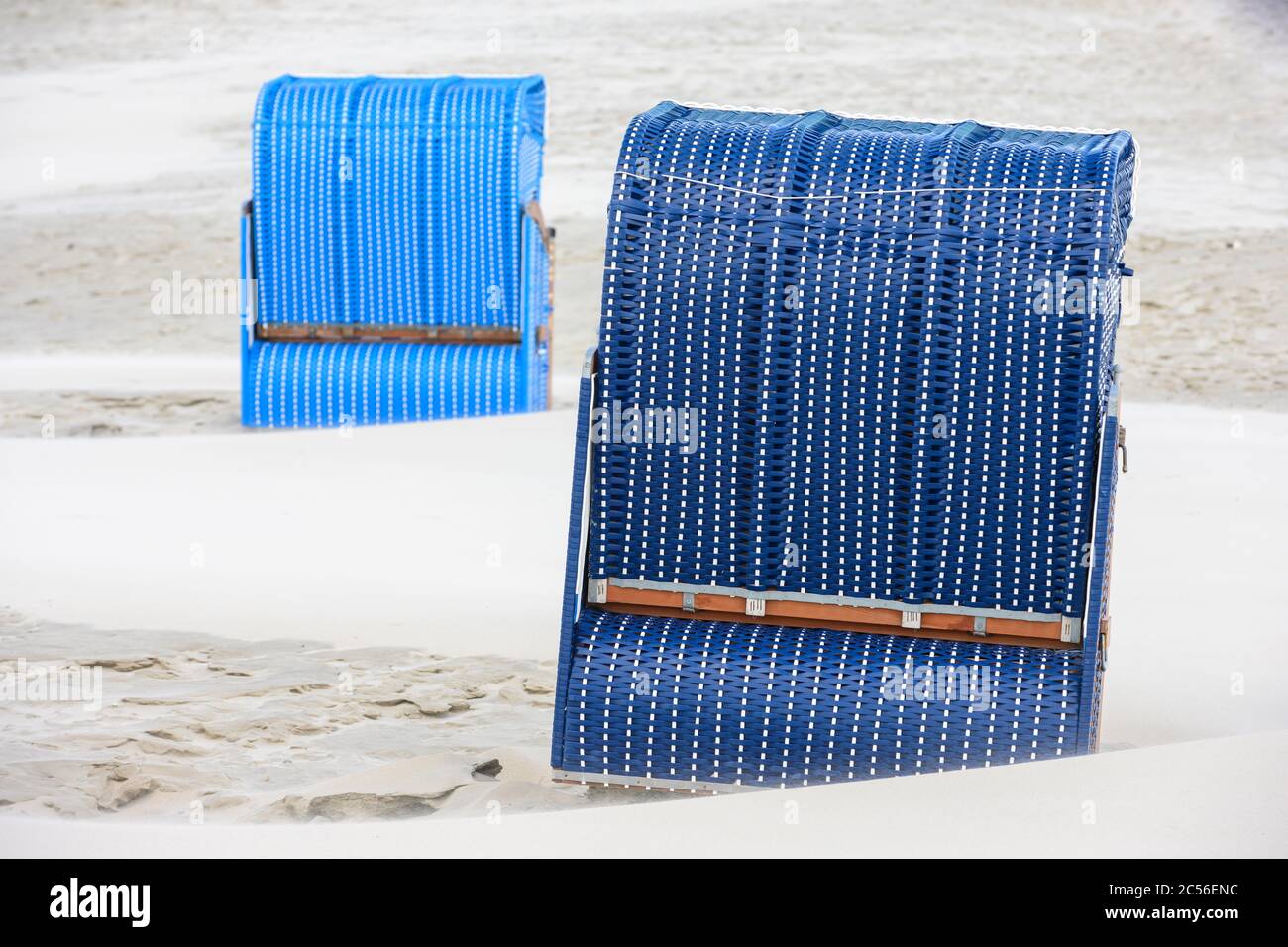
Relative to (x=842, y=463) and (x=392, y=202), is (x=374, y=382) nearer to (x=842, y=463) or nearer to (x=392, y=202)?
(x=392, y=202)

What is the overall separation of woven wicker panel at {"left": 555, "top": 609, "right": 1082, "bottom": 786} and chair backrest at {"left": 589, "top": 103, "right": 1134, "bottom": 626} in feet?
0.48

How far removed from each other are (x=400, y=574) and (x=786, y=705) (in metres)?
3.20

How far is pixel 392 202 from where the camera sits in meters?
11.9

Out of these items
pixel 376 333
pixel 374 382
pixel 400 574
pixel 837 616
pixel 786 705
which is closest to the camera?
pixel 786 705

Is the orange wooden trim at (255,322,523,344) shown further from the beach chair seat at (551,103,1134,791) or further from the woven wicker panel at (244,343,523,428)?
the beach chair seat at (551,103,1134,791)

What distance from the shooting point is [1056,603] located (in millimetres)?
4660

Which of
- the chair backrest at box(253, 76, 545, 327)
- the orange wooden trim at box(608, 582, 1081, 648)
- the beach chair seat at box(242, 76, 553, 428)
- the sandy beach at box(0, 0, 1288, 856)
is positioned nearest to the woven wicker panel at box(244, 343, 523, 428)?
the beach chair seat at box(242, 76, 553, 428)

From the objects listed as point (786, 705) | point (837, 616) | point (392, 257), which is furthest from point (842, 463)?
point (392, 257)

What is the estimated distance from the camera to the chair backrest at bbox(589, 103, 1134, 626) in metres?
4.60

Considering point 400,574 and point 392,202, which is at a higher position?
point 392,202

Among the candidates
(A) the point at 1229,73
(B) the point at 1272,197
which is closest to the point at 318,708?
(B) the point at 1272,197

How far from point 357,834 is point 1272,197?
806 inches

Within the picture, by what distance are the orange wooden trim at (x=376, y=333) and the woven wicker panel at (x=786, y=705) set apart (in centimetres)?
728

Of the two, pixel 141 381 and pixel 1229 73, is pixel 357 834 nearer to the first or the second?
pixel 141 381
